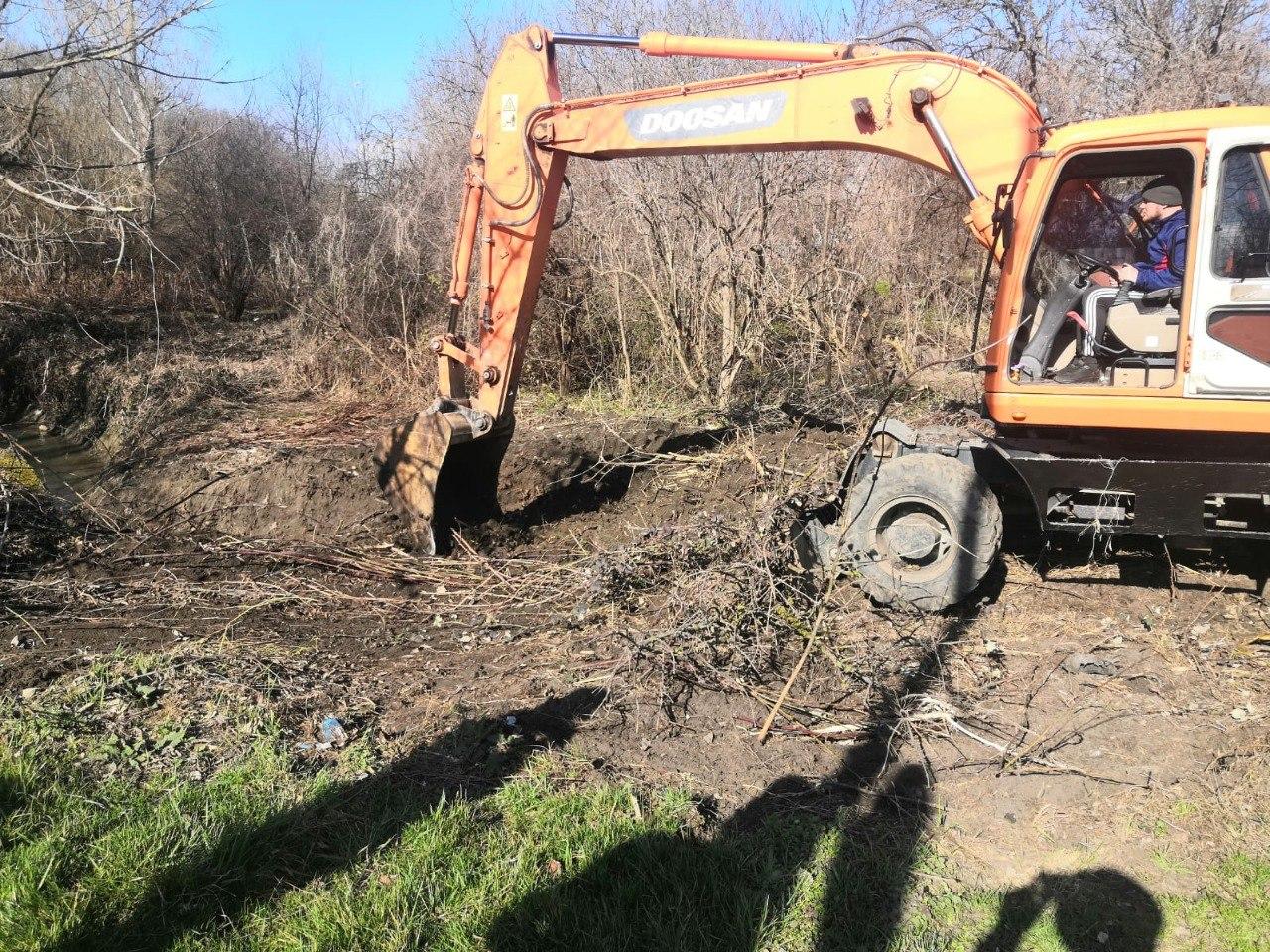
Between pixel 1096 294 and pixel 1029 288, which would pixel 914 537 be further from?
pixel 1096 294

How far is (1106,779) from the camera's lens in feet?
12.7

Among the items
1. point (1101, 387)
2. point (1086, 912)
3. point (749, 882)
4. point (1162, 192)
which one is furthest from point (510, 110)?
point (1086, 912)

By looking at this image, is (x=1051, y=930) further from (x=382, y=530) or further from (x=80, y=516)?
(x=80, y=516)

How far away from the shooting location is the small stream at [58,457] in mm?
9133

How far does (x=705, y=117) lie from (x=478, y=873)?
14.1 feet

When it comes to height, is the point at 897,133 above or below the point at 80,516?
above

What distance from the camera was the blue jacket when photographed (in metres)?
4.59

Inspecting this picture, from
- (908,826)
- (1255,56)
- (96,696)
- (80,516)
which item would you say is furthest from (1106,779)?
(1255,56)

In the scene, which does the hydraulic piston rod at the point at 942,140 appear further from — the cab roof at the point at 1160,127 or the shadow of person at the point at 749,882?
the shadow of person at the point at 749,882

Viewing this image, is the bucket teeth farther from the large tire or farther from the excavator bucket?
the large tire

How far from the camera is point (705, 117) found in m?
5.59

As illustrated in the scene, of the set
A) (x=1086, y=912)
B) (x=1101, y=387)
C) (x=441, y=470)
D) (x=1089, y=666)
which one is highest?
(x=1101, y=387)

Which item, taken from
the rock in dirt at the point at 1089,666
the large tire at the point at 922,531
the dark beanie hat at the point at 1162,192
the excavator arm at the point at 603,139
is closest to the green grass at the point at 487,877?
the rock in dirt at the point at 1089,666

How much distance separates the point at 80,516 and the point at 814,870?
19.4 feet
